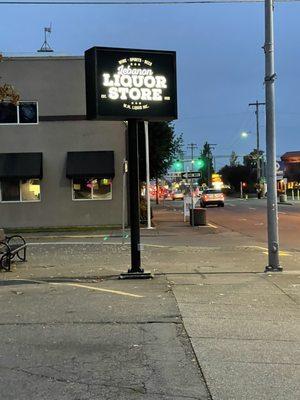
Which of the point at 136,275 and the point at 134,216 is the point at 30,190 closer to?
the point at 134,216

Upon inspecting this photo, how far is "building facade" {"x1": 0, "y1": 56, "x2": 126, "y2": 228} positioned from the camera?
28406 millimetres

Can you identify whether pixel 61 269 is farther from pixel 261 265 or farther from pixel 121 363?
pixel 121 363

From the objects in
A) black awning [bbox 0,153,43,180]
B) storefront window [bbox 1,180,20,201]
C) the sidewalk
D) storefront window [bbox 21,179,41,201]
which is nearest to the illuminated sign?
the sidewalk

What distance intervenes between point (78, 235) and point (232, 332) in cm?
1731

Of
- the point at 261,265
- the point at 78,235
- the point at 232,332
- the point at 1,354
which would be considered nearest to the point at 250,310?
the point at 232,332

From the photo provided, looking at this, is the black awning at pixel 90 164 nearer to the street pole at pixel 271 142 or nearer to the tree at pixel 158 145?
the tree at pixel 158 145

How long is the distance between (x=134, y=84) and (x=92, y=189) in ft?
57.4

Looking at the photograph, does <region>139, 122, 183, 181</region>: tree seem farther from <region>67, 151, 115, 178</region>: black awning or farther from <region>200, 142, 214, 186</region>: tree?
<region>200, 142, 214, 186</region>: tree

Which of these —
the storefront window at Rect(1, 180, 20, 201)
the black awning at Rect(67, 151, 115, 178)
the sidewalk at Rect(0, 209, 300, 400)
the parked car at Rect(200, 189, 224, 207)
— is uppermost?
the black awning at Rect(67, 151, 115, 178)

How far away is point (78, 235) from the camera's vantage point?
78.7 ft

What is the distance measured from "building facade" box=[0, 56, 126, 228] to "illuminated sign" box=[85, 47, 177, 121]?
16.5 metres

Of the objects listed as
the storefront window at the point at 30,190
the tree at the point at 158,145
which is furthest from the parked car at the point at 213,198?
the storefront window at the point at 30,190

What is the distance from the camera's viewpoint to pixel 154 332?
716 centimetres

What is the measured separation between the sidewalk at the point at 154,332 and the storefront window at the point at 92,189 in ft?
49.5
